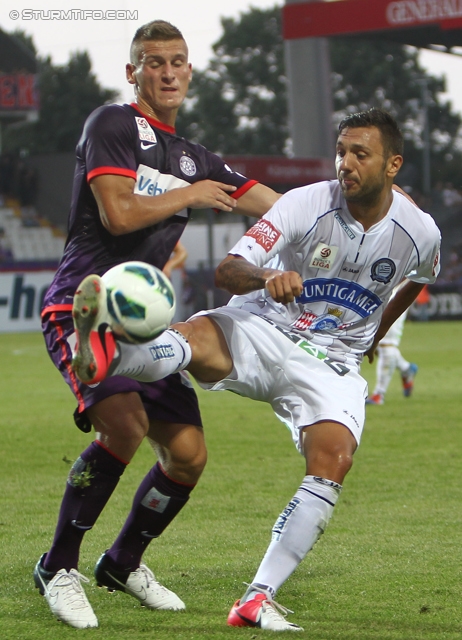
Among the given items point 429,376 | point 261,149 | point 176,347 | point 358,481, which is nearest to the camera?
point 176,347

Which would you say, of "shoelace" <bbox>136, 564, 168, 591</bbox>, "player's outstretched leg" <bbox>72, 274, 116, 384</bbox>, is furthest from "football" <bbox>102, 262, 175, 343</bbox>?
"shoelace" <bbox>136, 564, 168, 591</bbox>

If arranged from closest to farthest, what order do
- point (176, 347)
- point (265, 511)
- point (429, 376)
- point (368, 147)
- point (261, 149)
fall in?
point (176, 347), point (368, 147), point (265, 511), point (429, 376), point (261, 149)

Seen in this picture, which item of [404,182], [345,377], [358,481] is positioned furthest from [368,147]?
[404,182]

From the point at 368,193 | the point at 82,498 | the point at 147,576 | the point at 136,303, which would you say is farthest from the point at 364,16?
the point at 136,303

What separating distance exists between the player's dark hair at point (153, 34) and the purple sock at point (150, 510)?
175 centimetres

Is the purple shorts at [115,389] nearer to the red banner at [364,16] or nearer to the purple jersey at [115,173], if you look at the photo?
the purple jersey at [115,173]

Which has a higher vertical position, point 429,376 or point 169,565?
point 169,565

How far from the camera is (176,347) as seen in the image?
3818 millimetres

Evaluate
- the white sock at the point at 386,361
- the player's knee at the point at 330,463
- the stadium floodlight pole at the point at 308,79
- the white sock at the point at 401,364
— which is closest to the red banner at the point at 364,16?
the stadium floodlight pole at the point at 308,79

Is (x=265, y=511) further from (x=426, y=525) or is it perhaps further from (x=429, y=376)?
(x=429, y=376)

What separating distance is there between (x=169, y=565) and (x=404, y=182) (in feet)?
155

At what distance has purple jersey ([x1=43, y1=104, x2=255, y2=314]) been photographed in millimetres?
3941

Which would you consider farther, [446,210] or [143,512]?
[446,210]

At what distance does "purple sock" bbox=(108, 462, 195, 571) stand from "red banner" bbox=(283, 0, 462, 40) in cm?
2495
